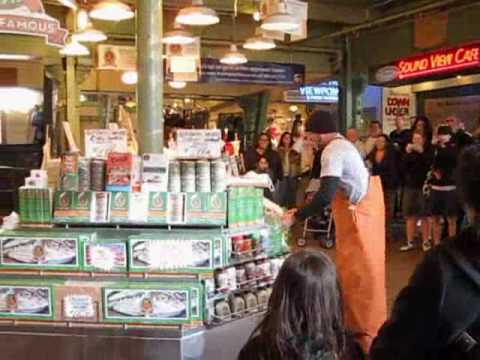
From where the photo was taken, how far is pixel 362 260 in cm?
417

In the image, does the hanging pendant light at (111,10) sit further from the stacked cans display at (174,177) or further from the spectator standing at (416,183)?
the spectator standing at (416,183)

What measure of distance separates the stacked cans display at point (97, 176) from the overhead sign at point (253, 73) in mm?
9524

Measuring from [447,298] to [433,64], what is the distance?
1040cm

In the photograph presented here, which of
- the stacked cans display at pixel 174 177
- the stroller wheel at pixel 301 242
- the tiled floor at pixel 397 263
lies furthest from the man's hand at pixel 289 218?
the stroller wheel at pixel 301 242

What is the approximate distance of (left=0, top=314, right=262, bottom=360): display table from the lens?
3.90 metres

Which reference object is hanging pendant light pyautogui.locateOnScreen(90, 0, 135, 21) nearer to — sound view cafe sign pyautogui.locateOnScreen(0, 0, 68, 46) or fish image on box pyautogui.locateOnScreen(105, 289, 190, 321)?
sound view cafe sign pyautogui.locateOnScreen(0, 0, 68, 46)

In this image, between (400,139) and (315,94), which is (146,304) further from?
(315,94)

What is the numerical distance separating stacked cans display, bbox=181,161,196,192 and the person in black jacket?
2.45 metres

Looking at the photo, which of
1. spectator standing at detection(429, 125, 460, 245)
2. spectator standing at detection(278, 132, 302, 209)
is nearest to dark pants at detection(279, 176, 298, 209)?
spectator standing at detection(278, 132, 302, 209)

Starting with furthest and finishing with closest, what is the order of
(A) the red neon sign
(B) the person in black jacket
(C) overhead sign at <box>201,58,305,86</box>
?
(C) overhead sign at <box>201,58,305,86</box> → (A) the red neon sign → (B) the person in black jacket

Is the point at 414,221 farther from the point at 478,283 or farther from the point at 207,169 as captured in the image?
the point at 478,283

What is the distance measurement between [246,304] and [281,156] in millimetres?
8410

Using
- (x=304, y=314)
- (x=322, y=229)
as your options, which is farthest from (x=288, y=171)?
(x=304, y=314)

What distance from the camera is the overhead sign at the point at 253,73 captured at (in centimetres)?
1361
